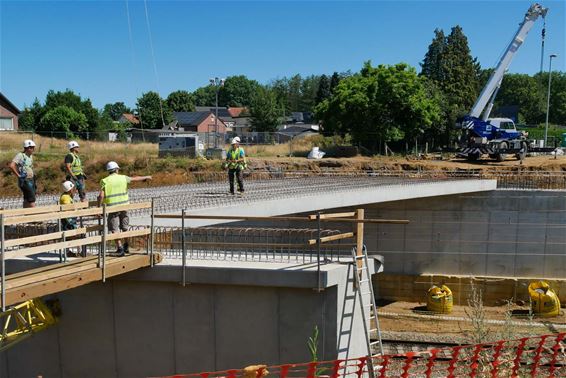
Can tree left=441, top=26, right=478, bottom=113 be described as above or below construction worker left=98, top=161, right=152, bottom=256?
above

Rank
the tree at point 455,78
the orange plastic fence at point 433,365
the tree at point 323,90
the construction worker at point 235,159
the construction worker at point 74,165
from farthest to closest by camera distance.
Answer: the tree at point 323,90
the tree at point 455,78
the construction worker at point 235,159
the construction worker at point 74,165
the orange plastic fence at point 433,365

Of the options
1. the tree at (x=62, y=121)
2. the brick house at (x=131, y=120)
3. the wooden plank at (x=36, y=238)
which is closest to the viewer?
the wooden plank at (x=36, y=238)

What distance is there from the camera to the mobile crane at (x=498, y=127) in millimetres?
31984

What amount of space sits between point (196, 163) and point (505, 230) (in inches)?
571

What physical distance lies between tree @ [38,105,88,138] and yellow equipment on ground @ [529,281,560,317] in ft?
147

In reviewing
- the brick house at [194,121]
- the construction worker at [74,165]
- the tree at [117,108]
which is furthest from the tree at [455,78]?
the tree at [117,108]

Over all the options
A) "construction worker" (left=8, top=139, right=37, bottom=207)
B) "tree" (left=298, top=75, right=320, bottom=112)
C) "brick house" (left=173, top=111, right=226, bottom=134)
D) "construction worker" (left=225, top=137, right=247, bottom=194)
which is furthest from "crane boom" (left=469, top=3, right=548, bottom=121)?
"tree" (left=298, top=75, right=320, bottom=112)

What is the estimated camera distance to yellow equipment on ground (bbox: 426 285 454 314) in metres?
20.3

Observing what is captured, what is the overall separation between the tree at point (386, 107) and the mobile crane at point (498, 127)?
422 cm

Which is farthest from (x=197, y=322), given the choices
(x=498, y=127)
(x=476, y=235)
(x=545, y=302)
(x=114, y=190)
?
(x=498, y=127)

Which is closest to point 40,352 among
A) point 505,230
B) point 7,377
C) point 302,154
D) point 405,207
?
point 7,377

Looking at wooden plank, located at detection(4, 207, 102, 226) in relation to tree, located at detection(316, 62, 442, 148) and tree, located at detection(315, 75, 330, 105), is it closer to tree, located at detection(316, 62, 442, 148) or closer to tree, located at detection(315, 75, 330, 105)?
tree, located at detection(316, 62, 442, 148)

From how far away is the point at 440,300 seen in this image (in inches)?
802

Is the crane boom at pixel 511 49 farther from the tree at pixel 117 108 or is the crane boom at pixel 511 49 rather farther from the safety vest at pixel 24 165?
the tree at pixel 117 108
